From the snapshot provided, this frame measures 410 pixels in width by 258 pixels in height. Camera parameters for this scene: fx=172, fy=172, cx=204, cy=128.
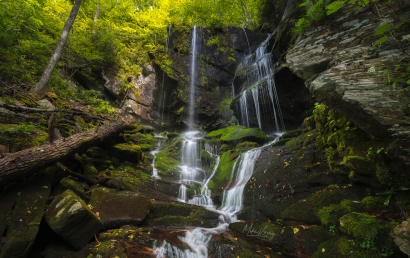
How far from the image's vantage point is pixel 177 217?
18.1ft

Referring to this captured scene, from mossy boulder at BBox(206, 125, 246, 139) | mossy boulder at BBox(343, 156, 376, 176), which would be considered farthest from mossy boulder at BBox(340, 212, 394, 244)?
mossy boulder at BBox(206, 125, 246, 139)

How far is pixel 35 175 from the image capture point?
4.20 meters

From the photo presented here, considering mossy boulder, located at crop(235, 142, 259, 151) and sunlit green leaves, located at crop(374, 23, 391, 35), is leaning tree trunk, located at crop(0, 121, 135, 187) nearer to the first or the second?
sunlit green leaves, located at crop(374, 23, 391, 35)

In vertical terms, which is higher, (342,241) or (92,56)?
(92,56)

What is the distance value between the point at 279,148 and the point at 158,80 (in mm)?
16318

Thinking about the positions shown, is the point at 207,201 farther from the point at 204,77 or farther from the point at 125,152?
the point at 204,77

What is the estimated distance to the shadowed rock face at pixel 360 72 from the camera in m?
2.76

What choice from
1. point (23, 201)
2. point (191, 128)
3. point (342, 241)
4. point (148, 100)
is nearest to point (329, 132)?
point (342, 241)

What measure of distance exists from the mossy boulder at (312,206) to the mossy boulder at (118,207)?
412cm

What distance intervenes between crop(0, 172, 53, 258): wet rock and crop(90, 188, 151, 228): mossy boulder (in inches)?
44.7

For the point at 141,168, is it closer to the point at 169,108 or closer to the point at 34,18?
the point at 34,18

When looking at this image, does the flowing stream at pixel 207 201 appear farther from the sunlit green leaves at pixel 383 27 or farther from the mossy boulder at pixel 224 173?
the sunlit green leaves at pixel 383 27

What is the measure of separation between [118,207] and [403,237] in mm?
5713

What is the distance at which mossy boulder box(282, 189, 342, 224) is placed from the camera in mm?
4250
